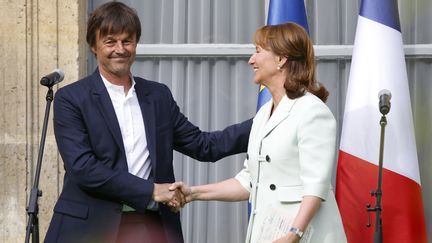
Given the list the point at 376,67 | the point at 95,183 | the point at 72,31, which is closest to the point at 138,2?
the point at 72,31

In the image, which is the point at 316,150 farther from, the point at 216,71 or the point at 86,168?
the point at 216,71

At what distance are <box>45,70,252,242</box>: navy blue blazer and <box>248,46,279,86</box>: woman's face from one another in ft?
2.05

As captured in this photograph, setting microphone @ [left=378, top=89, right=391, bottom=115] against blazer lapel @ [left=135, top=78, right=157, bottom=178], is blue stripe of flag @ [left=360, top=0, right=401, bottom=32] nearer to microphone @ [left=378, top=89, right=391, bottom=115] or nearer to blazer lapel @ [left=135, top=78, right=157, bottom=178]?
microphone @ [left=378, top=89, right=391, bottom=115]

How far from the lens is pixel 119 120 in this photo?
548cm

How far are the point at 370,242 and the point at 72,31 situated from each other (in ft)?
6.87

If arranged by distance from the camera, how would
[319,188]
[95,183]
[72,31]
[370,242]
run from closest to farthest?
[319,188], [95,183], [370,242], [72,31]

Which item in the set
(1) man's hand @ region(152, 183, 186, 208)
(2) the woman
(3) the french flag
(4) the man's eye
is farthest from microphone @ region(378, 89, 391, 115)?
(4) the man's eye

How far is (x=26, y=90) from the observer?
6883 mm

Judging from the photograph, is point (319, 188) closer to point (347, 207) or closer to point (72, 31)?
point (347, 207)

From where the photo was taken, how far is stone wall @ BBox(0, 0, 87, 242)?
6.88 meters

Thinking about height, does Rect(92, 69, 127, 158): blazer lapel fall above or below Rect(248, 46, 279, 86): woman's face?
below

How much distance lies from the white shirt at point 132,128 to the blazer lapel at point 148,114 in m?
0.02

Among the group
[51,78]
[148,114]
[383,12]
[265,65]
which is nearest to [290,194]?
[265,65]

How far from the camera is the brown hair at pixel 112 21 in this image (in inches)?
215
